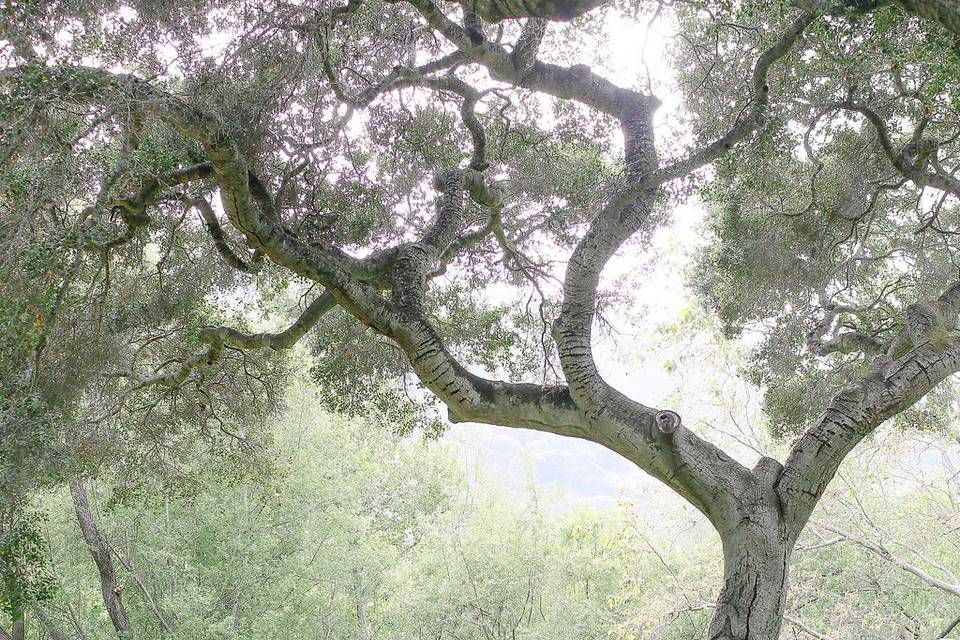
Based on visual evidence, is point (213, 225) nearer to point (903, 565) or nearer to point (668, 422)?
point (668, 422)

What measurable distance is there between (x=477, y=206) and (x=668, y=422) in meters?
3.74

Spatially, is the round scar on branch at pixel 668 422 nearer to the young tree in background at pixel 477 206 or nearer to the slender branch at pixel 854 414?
the young tree in background at pixel 477 206

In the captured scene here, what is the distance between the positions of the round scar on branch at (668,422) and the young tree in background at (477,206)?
0.04ft

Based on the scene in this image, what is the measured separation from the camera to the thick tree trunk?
3.54 m

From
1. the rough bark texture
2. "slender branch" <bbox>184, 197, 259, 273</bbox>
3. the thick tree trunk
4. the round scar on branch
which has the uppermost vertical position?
"slender branch" <bbox>184, 197, 259, 273</bbox>

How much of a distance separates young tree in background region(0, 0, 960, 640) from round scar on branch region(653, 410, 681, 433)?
0.01 metres

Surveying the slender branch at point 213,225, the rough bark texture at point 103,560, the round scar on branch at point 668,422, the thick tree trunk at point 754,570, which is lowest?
the thick tree trunk at point 754,570

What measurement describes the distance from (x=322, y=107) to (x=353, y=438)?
903cm

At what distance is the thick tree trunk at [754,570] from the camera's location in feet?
11.6

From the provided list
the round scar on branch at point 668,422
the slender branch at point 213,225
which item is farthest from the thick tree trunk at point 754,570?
the slender branch at point 213,225

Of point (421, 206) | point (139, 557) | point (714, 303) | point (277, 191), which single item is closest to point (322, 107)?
point (277, 191)

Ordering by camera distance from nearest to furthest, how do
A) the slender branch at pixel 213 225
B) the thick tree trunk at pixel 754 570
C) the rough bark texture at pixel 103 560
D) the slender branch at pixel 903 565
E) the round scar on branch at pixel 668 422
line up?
1. the thick tree trunk at pixel 754 570
2. the round scar on branch at pixel 668 422
3. the slender branch at pixel 213 225
4. the slender branch at pixel 903 565
5. the rough bark texture at pixel 103 560

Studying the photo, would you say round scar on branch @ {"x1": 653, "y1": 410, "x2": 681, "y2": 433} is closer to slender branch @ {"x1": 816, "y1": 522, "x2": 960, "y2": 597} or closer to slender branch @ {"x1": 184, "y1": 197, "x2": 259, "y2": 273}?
slender branch @ {"x1": 184, "y1": 197, "x2": 259, "y2": 273}

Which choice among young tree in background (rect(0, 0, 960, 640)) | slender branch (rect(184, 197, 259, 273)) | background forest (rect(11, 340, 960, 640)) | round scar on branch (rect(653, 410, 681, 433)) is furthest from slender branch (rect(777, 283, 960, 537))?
background forest (rect(11, 340, 960, 640))
